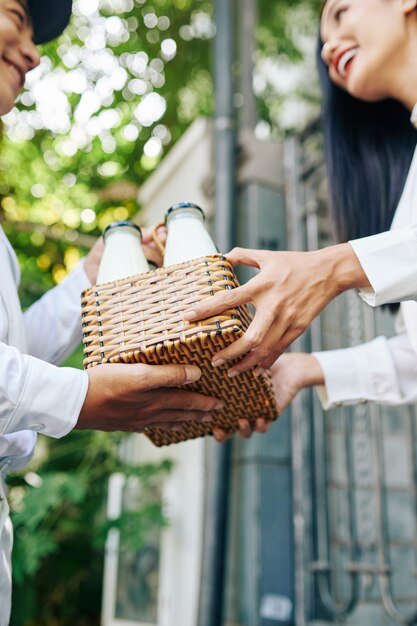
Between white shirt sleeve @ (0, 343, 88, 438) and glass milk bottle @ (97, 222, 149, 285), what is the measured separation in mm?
221

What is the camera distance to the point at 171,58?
5.05 m

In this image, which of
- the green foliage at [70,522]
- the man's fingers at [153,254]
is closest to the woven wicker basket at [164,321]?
the man's fingers at [153,254]

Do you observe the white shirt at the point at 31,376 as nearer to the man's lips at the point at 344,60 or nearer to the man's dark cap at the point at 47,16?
the man's dark cap at the point at 47,16

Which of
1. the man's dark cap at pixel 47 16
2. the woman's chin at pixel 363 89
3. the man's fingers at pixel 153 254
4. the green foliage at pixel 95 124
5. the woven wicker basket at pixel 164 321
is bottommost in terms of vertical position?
the woven wicker basket at pixel 164 321

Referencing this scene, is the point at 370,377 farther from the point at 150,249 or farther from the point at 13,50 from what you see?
the point at 13,50

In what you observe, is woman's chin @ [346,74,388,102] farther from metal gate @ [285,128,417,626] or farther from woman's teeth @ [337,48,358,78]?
metal gate @ [285,128,417,626]

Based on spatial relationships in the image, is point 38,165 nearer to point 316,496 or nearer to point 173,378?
point 316,496

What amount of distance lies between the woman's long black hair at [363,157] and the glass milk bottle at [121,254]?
721 millimetres

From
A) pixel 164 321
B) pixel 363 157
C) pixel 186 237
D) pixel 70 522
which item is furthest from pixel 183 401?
pixel 70 522

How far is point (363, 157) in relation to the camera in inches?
76.6

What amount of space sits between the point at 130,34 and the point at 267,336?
425 cm

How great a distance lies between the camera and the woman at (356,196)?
119 centimetres

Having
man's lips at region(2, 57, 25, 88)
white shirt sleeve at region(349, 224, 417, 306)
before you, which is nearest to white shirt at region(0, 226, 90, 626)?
man's lips at region(2, 57, 25, 88)

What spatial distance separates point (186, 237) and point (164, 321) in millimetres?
196
